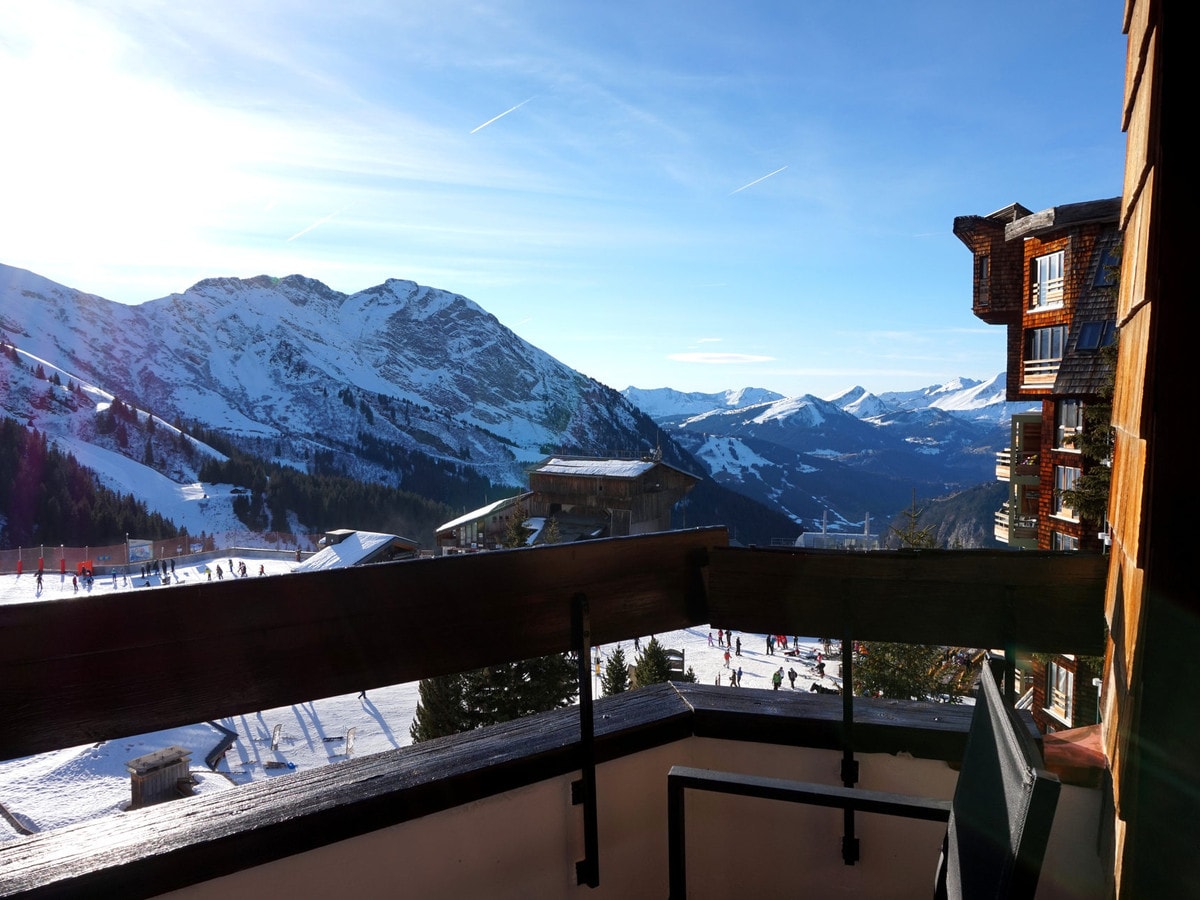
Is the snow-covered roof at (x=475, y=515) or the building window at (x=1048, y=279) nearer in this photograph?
the building window at (x=1048, y=279)

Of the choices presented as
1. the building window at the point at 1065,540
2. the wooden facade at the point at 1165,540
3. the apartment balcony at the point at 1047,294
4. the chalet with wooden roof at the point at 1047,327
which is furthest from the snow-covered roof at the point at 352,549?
the wooden facade at the point at 1165,540

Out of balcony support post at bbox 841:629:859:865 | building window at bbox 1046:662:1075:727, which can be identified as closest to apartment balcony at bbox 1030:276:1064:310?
building window at bbox 1046:662:1075:727

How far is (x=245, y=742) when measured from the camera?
62.2 feet

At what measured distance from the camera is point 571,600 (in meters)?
1.81

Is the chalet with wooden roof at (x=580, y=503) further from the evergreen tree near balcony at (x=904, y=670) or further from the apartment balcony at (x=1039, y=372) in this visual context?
the apartment balcony at (x=1039, y=372)

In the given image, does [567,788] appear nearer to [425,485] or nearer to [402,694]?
[402,694]

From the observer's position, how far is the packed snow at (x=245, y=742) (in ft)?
37.2

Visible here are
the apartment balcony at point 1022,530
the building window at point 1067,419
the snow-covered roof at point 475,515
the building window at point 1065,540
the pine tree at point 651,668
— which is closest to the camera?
the building window at point 1067,419

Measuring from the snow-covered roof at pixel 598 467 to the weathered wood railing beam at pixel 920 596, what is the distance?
90.6 ft

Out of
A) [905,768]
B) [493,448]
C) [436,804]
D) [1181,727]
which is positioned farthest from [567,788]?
[493,448]

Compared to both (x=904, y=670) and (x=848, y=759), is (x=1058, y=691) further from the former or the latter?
(x=848, y=759)

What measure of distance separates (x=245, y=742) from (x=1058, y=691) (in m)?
17.9

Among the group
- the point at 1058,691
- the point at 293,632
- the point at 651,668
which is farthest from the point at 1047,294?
the point at 293,632

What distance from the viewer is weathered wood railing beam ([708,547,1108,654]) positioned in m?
1.80
